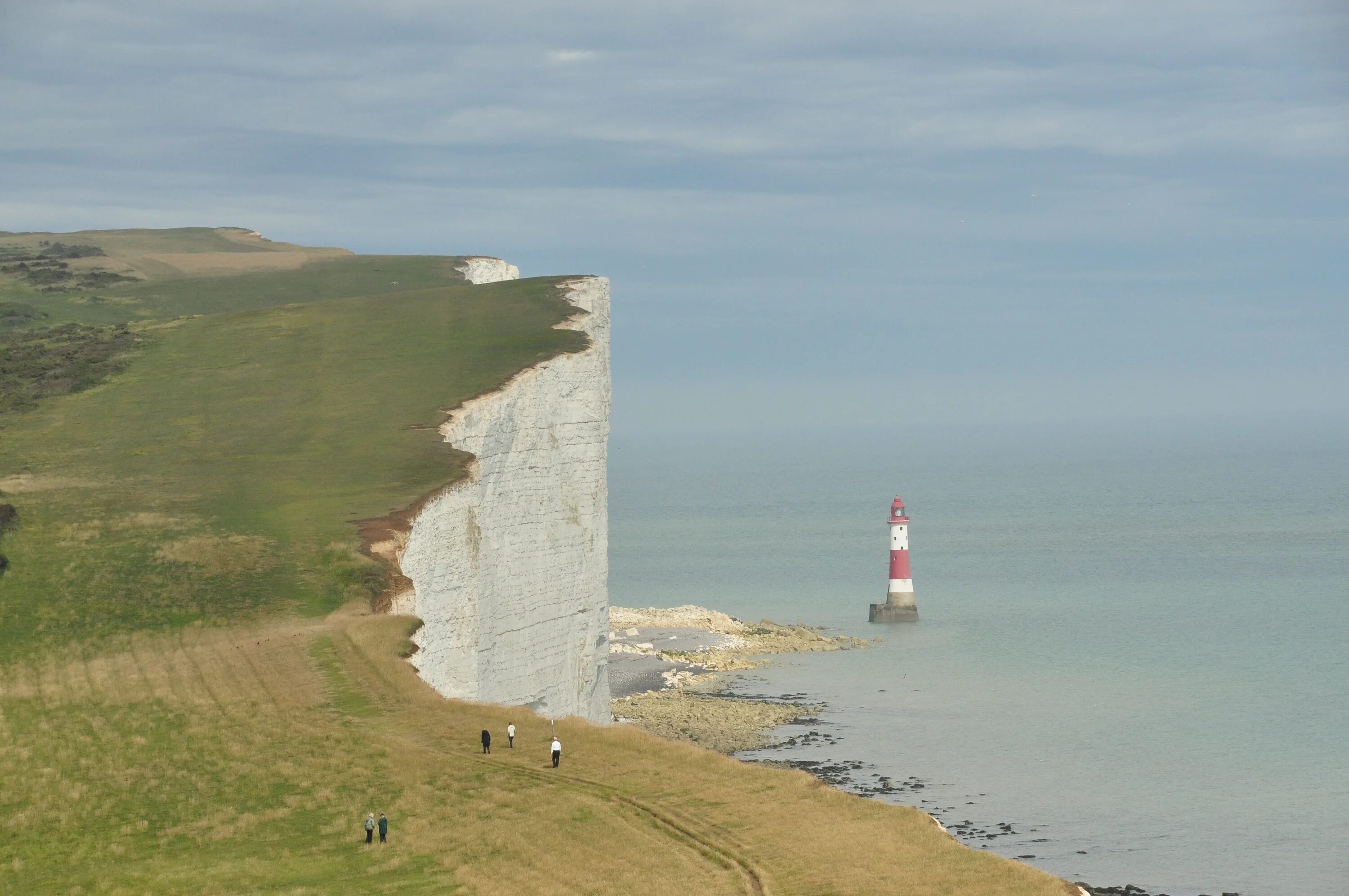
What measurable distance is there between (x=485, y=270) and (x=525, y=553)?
57.1 meters

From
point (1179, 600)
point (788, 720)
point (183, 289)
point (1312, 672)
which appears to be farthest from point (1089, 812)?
point (183, 289)

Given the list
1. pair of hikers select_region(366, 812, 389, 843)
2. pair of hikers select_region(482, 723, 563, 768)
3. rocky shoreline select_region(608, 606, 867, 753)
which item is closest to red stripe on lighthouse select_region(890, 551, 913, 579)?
rocky shoreline select_region(608, 606, 867, 753)

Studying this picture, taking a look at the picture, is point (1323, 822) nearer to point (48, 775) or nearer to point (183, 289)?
point (48, 775)

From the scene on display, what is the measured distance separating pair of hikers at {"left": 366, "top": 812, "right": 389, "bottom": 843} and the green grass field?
286 mm

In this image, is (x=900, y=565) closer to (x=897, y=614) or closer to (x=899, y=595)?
(x=899, y=595)

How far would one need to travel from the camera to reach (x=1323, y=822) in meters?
50.3

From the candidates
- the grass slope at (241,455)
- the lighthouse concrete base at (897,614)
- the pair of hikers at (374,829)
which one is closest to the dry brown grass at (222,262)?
the grass slope at (241,455)

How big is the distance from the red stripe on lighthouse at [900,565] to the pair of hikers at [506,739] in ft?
211

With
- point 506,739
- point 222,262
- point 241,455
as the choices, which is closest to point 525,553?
point 241,455

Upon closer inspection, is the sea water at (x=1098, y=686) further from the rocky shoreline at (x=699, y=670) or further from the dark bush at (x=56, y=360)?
the dark bush at (x=56, y=360)

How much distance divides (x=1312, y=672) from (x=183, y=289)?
7013 centimetres

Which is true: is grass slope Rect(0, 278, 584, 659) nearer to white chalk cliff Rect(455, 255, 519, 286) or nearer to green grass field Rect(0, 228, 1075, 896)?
green grass field Rect(0, 228, 1075, 896)

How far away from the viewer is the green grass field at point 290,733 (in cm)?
2692

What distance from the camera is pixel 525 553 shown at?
5219 cm
